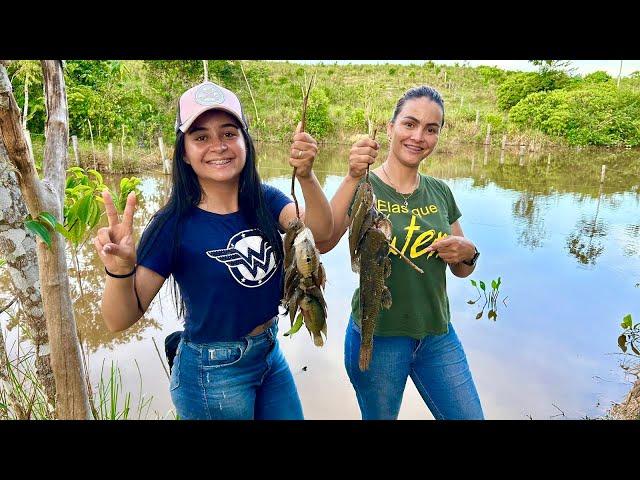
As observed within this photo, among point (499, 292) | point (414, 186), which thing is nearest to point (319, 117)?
point (499, 292)

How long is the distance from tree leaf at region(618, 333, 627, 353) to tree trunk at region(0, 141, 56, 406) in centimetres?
641

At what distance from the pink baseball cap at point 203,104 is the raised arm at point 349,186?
50 cm

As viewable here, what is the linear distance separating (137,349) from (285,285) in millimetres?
4509

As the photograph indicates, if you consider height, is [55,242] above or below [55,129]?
below

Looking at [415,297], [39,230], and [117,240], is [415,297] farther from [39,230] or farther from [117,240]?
[39,230]

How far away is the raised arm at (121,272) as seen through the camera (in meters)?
1.49

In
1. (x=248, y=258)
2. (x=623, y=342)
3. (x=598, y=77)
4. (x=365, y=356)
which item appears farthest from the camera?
(x=598, y=77)

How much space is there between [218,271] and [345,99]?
21342 mm

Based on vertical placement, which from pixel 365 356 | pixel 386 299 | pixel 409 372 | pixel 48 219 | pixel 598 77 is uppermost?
pixel 598 77

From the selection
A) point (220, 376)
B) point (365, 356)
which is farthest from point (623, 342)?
point (220, 376)

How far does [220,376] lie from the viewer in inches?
70.1

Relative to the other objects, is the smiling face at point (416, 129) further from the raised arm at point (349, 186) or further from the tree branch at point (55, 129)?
the tree branch at point (55, 129)

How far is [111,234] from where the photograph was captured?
1.52 metres

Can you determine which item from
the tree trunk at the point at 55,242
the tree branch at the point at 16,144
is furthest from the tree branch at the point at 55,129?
the tree branch at the point at 16,144
